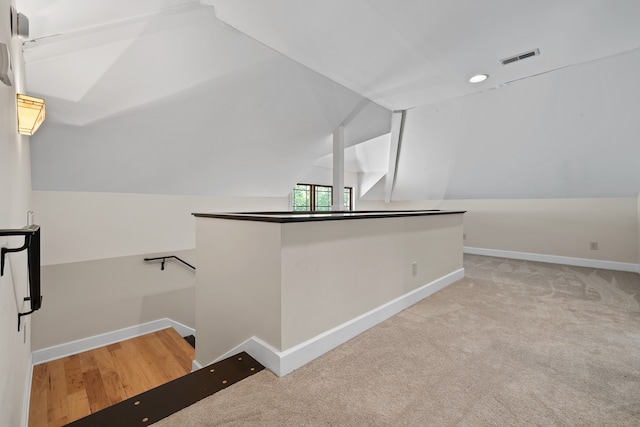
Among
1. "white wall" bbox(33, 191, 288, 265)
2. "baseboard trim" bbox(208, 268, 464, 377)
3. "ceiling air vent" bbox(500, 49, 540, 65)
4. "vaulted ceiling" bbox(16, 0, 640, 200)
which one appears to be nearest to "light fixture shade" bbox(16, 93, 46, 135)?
"vaulted ceiling" bbox(16, 0, 640, 200)

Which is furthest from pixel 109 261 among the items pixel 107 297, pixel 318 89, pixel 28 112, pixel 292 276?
pixel 318 89

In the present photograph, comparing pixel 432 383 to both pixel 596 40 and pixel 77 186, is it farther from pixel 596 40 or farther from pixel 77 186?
pixel 77 186

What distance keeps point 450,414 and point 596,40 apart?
3208 millimetres

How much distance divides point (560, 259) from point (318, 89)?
471cm

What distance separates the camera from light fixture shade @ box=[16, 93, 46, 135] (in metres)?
1.71

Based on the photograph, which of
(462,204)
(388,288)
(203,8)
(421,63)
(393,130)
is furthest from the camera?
(462,204)

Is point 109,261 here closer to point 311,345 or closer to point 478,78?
point 311,345

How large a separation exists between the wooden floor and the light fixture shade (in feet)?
8.62

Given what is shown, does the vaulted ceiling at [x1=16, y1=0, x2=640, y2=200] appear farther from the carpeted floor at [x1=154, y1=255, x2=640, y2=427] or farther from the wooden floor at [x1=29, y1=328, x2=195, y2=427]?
the carpeted floor at [x1=154, y1=255, x2=640, y2=427]

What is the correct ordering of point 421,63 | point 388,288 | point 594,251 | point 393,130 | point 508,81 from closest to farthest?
point 388,288 → point 421,63 → point 508,81 → point 594,251 → point 393,130

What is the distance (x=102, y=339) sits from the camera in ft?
13.0

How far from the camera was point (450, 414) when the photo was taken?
132 cm

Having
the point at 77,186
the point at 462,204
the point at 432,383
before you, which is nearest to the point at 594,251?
the point at 462,204

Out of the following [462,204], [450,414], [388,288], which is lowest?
[450,414]
